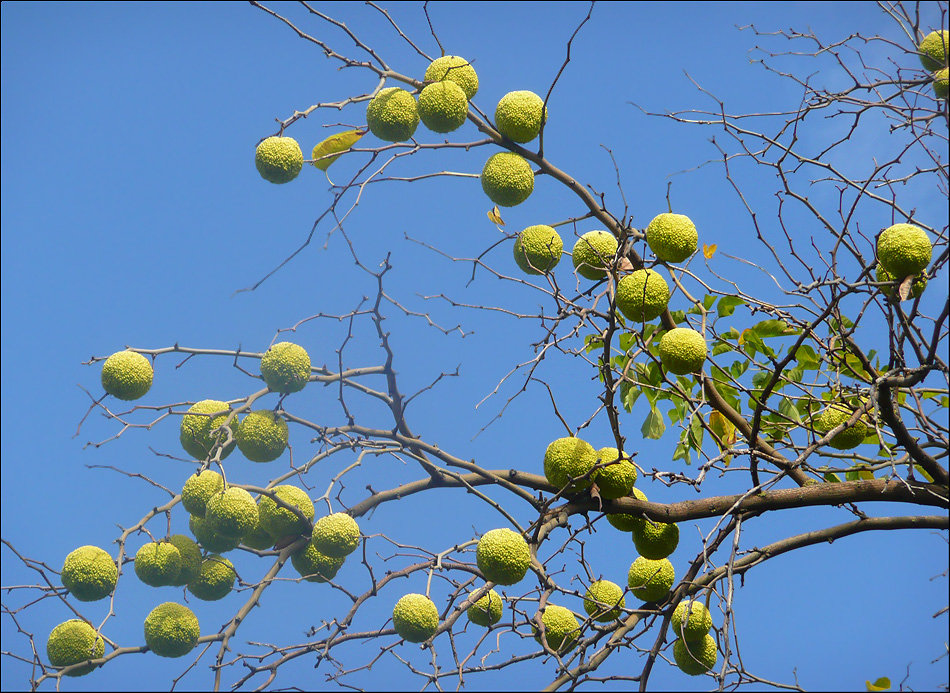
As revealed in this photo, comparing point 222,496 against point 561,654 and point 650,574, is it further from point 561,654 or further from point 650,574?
point 650,574

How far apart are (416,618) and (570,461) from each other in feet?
2.87

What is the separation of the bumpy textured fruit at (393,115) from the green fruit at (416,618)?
189cm

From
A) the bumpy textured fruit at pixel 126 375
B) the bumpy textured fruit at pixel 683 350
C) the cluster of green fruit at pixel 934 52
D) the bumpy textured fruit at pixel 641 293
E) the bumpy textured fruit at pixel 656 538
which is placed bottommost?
the bumpy textured fruit at pixel 656 538

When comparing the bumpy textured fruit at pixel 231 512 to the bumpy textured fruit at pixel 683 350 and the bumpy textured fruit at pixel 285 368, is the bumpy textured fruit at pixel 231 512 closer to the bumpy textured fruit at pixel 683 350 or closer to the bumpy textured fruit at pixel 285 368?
the bumpy textured fruit at pixel 285 368

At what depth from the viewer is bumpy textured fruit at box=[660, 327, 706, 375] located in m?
3.00

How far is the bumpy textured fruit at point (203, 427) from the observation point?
3.88 m

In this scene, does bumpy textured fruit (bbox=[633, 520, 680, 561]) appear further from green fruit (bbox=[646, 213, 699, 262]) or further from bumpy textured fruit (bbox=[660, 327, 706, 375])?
green fruit (bbox=[646, 213, 699, 262])

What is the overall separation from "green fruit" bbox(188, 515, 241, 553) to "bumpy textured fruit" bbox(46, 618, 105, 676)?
1.94ft

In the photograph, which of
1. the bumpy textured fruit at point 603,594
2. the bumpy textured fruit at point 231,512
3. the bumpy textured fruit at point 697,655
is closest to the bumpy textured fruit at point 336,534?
the bumpy textured fruit at point 231,512

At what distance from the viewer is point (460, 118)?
3.46m

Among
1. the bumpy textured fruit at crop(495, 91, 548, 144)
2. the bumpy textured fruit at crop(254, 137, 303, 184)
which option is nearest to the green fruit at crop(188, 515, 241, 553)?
the bumpy textured fruit at crop(254, 137, 303, 184)

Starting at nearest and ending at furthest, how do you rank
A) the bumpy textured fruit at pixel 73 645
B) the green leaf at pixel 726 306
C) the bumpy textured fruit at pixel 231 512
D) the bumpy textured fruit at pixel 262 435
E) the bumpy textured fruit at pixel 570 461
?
the bumpy textured fruit at pixel 570 461 < the bumpy textured fruit at pixel 231 512 < the bumpy textured fruit at pixel 73 645 < the bumpy textured fruit at pixel 262 435 < the green leaf at pixel 726 306

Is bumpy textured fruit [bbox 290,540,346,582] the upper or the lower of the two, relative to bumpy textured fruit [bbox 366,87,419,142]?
lower

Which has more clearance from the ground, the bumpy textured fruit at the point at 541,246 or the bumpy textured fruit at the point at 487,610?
the bumpy textured fruit at the point at 541,246
